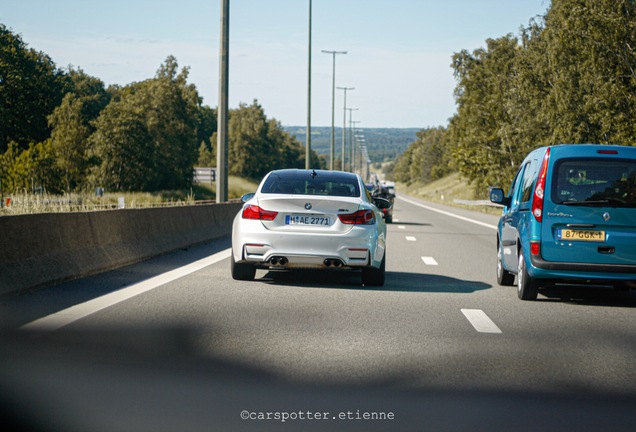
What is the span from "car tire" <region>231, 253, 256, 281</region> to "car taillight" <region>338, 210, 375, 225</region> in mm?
1495

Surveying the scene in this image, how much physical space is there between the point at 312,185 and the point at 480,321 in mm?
3844

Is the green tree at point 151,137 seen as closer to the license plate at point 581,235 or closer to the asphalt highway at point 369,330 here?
the asphalt highway at point 369,330

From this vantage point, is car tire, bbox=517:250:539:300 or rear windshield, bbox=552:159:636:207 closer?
rear windshield, bbox=552:159:636:207

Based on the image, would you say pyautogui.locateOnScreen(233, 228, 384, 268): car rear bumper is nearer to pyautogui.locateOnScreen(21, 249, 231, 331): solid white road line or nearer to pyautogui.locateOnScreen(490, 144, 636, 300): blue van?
pyautogui.locateOnScreen(21, 249, 231, 331): solid white road line

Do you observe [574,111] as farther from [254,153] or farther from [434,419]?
[254,153]

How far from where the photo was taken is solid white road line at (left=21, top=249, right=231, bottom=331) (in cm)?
830

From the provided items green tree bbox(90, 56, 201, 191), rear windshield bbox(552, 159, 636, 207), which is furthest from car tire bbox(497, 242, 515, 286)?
green tree bbox(90, 56, 201, 191)

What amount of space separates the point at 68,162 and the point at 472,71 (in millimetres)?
40669

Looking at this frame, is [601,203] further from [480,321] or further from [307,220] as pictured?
[307,220]

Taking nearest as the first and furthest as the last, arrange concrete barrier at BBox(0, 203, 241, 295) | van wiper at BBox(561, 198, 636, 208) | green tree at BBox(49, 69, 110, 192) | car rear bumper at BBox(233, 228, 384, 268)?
concrete barrier at BBox(0, 203, 241, 295)
van wiper at BBox(561, 198, 636, 208)
car rear bumper at BBox(233, 228, 384, 268)
green tree at BBox(49, 69, 110, 192)

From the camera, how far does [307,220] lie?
11.6m

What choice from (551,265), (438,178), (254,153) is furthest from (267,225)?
(438,178)
